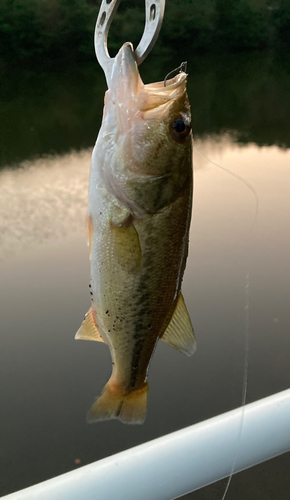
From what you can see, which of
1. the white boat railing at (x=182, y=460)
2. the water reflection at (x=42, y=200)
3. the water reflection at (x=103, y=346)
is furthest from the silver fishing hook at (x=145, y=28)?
the water reflection at (x=42, y=200)

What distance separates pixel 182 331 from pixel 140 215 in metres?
0.29

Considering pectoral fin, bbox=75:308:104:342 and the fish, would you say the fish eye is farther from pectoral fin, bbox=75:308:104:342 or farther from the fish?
pectoral fin, bbox=75:308:104:342

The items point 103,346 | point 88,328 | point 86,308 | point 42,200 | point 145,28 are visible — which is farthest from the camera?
point 42,200

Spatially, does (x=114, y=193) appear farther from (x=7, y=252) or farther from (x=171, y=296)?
(x=7, y=252)

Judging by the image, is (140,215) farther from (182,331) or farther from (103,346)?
(103,346)

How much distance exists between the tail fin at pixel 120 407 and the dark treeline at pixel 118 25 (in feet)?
5.42

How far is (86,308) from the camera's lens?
4371mm

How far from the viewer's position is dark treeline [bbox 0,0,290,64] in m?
4.96

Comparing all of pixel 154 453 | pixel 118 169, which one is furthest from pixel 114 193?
pixel 154 453

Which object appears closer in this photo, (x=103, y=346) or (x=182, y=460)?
(x=182, y=460)

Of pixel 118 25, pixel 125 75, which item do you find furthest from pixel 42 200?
pixel 125 75

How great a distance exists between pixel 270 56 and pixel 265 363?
79.8ft

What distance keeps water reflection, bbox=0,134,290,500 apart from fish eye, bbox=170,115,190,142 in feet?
7.08

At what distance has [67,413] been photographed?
11.3 feet
